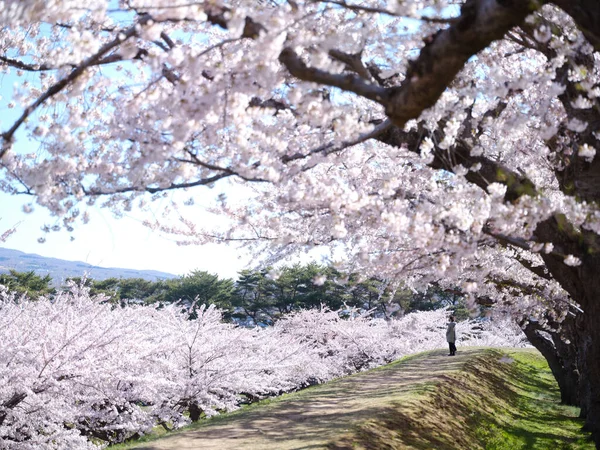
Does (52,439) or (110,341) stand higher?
(110,341)

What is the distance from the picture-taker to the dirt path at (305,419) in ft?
22.4

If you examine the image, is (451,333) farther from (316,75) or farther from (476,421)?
(316,75)

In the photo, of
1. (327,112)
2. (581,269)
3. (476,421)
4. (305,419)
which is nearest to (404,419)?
(305,419)

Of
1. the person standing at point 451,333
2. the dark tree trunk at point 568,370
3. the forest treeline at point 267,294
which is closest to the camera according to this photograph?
the dark tree trunk at point 568,370

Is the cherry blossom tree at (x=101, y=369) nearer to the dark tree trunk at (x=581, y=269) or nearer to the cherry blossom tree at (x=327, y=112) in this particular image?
the cherry blossom tree at (x=327, y=112)

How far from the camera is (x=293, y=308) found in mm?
48000

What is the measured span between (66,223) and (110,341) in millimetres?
4525

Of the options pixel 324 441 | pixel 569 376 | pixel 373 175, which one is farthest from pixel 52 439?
pixel 569 376

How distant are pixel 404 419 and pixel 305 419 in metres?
1.49

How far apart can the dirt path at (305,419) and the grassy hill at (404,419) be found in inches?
0.5

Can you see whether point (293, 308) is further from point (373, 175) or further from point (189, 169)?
point (189, 169)

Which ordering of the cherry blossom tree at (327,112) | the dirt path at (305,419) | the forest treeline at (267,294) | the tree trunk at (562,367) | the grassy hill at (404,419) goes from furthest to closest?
the forest treeline at (267,294) < the tree trunk at (562,367) < the grassy hill at (404,419) < the dirt path at (305,419) < the cherry blossom tree at (327,112)

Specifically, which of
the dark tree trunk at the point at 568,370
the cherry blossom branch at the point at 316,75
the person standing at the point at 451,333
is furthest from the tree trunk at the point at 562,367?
the cherry blossom branch at the point at 316,75

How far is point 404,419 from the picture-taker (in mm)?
8508
